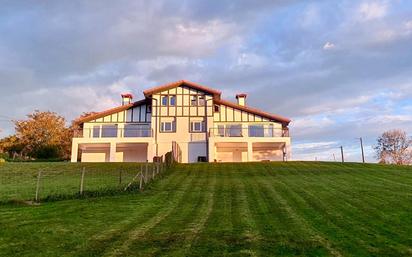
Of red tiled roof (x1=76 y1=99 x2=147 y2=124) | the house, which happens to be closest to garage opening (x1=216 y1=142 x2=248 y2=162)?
the house

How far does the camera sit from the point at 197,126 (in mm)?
42156

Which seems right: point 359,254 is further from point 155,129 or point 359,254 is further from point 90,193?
point 155,129

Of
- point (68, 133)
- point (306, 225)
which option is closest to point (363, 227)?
point (306, 225)

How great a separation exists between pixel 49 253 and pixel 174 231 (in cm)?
280

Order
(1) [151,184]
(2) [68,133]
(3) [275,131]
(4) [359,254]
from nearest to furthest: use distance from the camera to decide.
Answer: (4) [359,254] < (1) [151,184] < (3) [275,131] < (2) [68,133]

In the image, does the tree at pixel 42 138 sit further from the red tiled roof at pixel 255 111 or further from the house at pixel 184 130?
the red tiled roof at pixel 255 111

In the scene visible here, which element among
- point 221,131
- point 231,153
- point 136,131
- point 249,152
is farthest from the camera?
point 231,153

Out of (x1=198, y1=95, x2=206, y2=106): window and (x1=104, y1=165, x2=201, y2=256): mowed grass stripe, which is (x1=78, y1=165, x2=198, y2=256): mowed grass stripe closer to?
(x1=104, y1=165, x2=201, y2=256): mowed grass stripe

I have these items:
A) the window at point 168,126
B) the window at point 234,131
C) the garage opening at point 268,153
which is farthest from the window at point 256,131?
the window at point 168,126

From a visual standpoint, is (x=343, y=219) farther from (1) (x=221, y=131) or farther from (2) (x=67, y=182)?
(1) (x=221, y=131)

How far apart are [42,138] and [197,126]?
23858 millimetres

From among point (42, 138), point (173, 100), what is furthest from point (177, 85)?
point (42, 138)

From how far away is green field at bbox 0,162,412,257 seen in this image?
7.29 metres

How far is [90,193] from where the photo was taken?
594 inches
